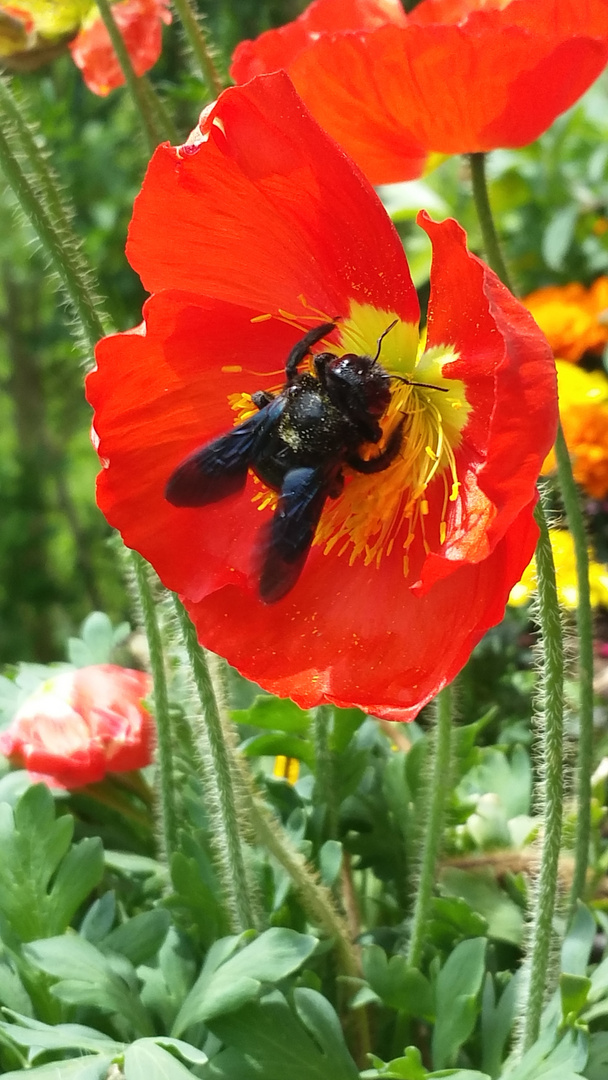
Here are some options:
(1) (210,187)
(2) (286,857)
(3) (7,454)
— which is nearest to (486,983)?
(2) (286,857)

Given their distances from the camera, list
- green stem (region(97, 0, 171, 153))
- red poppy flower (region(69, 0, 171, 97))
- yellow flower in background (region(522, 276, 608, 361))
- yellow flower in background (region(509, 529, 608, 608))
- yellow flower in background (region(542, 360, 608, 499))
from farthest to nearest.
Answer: yellow flower in background (region(522, 276, 608, 361)) → yellow flower in background (region(542, 360, 608, 499)) → yellow flower in background (region(509, 529, 608, 608)) → red poppy flower (region(69, 0, 171, 97)) → green stem (region(97, 0, 171, 153))

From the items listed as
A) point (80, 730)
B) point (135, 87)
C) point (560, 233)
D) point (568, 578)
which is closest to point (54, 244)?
point (135, 87)

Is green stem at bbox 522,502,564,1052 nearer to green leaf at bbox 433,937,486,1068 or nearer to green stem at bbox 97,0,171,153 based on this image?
green leaf at bbox 433,937,486,1068

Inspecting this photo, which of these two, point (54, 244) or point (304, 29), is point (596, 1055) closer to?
point (54, 244)

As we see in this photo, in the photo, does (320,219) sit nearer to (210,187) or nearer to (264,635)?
(210,187)

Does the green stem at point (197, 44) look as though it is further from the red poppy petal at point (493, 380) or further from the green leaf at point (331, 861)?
the green leaf at point (331, 861)

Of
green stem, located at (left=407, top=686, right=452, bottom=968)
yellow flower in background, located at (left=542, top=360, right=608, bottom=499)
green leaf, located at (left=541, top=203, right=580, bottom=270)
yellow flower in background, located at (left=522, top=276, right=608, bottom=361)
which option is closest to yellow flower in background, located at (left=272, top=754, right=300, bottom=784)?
green stem, located at (left=407, top=686, right=452, bottom=968)
